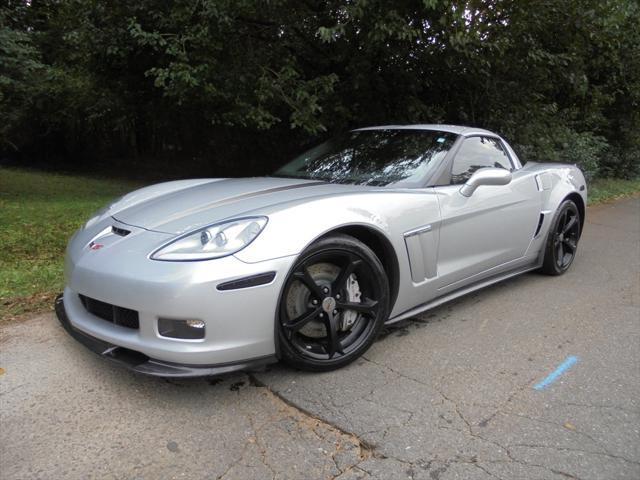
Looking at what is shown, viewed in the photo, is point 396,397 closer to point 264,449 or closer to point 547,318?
point 264,449

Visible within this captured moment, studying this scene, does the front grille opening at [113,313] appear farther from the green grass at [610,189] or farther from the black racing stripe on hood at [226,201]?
the green grass at [610,189]

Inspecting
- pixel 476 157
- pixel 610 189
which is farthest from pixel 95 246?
pixel 610 189

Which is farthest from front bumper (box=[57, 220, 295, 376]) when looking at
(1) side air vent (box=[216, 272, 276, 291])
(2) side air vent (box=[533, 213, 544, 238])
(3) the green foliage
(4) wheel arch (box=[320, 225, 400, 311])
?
(3) the green foliage

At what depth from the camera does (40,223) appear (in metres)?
6.94

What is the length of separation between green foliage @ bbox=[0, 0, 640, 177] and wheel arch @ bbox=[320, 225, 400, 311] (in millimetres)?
3785

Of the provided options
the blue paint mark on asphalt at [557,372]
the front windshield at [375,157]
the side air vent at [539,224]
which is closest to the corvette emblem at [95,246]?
the front windshield at [375,157]

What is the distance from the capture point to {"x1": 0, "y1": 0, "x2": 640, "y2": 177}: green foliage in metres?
7.26

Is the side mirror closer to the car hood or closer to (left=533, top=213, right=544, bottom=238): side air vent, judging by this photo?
the car hood

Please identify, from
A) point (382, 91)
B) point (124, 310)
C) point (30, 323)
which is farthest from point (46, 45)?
point (124, 310)

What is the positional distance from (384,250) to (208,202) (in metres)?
1.07

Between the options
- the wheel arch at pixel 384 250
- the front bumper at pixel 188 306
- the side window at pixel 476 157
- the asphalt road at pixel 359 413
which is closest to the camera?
the asphalt road at pixel 359 413

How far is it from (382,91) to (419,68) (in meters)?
0.68

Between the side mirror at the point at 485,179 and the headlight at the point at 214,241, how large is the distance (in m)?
1.62

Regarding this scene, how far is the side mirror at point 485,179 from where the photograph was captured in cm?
358
